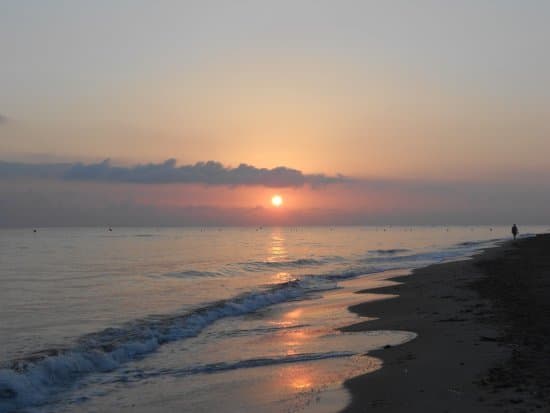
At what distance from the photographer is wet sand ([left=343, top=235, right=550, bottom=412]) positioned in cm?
872

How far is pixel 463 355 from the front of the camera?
39.1ft

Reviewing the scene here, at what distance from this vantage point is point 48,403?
10.8 m

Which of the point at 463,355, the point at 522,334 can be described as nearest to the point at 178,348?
the point at 463,355

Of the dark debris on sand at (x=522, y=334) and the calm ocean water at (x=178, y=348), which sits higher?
the dark debris on sand at (x=522, y=334)

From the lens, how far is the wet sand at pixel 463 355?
343 inches

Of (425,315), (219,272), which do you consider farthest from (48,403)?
(219,272)

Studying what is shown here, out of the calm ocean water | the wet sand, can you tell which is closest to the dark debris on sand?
the wet sand

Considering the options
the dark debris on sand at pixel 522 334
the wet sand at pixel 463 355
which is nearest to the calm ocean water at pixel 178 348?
the wet sand at pixel 463 355

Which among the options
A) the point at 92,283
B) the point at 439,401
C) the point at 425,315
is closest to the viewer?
the point at 439,401

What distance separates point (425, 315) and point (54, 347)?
11.5 metres

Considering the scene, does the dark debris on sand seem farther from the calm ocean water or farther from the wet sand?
the calm ocean water

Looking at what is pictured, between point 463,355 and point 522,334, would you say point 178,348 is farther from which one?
point 522,334

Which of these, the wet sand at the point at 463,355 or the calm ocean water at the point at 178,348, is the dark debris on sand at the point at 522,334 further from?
the calm ocean water at the point at 178,348

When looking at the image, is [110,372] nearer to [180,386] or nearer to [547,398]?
[180,386]
